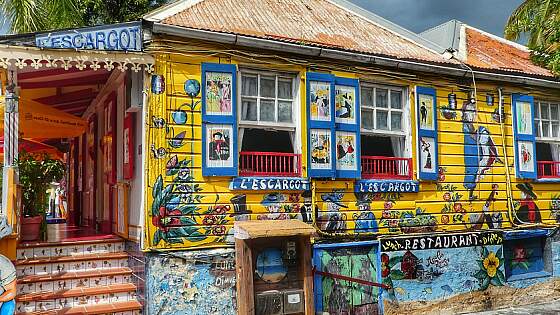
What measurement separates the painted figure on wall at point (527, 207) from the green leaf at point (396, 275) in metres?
2.87

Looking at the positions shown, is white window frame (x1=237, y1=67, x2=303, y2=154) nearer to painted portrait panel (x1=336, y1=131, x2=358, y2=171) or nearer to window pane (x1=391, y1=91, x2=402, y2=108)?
painted portrait panel (x1=336, y1=131, x2=358, y2=171)

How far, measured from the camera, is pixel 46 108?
29.5ft

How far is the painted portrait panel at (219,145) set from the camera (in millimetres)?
7066

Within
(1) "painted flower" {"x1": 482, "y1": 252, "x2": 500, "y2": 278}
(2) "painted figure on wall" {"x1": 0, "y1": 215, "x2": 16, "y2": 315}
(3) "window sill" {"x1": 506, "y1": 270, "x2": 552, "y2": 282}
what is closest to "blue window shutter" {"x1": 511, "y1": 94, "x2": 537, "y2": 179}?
(1) "painted flower" {"x1": 482, "y1": 252, "x2": 500, "y2": 278}

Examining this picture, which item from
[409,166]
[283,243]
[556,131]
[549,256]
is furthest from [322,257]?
[556,131]

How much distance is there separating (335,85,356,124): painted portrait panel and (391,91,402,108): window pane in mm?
880

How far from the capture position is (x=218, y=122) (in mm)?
7141

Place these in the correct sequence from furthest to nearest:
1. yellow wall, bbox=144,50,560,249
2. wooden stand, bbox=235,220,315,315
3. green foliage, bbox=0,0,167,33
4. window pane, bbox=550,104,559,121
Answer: green foliage, bbox=0,0,167,33
window pane, bbox=550,104,559,121
yellow wall, bbox=144,50,560,249
wooden stand, bbox=235,220,315,315

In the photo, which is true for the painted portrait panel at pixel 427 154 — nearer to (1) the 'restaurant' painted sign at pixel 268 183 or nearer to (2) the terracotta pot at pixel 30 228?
(1) the 'restaurant' painted sign at pixel 268 183

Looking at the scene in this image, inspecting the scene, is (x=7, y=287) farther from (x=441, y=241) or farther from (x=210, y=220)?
(x=441, y=241)

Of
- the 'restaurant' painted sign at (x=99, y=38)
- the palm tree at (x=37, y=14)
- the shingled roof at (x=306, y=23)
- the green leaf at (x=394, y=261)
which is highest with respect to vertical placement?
the palm tree at (x=37, y=14)

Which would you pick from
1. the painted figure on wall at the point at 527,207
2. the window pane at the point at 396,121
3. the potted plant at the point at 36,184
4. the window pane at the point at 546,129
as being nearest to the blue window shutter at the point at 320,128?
the window pane at the point at 396,121

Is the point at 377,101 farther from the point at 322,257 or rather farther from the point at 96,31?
the point at 96,31

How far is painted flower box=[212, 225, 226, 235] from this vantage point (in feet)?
23.3
